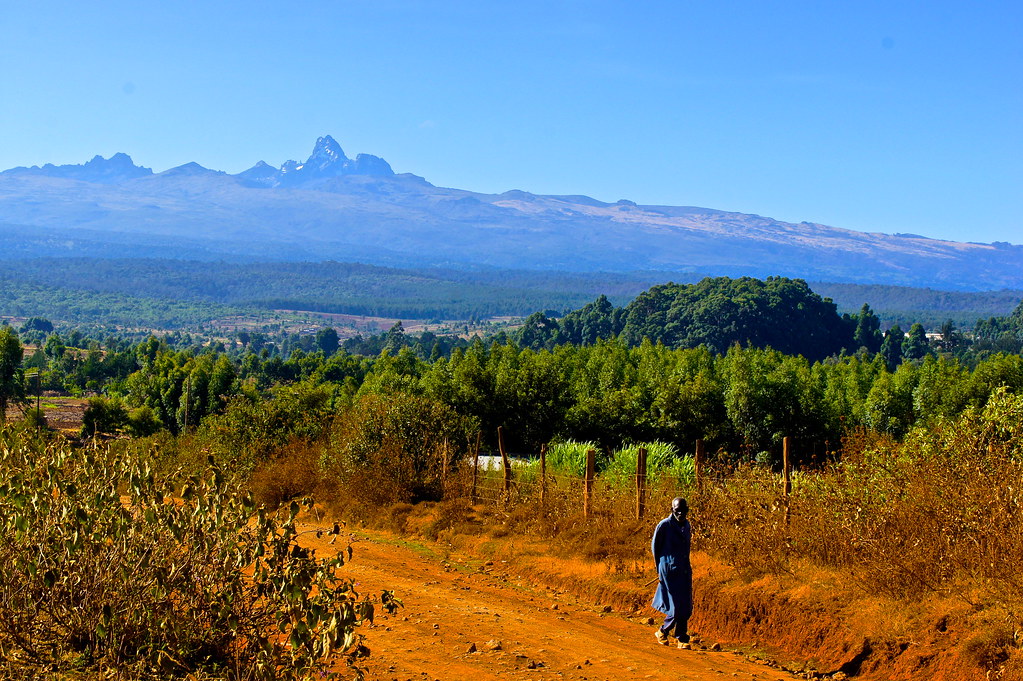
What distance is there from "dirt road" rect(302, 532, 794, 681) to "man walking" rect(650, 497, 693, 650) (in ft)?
0.90

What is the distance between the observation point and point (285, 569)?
5.49 meters

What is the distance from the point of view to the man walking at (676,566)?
28.5 feet

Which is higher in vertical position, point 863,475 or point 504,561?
point 863,475

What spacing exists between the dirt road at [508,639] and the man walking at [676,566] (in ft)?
0.90

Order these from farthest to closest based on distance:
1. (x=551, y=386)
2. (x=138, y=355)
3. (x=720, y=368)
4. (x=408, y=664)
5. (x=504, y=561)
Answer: (x=138, y=355), (x=720, y=368), (x=551, y=386), (x=504, y=561), (x=408, y=664)

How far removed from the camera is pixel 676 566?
344 inches

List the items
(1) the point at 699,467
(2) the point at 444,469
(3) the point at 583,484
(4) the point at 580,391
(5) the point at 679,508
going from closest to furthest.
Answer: (5) the point at 679,508
(1) the point at 699,467
(3) the point at 583,484
(2) the point at 444,469
(4) the point at 580,391

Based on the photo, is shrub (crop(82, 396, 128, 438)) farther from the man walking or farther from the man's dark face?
the man's dark face

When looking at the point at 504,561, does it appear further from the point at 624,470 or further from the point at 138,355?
the point at 138,355

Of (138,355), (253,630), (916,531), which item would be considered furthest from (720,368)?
(138,355)

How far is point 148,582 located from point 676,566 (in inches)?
193

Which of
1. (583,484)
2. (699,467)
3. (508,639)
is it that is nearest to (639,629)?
(508,639)

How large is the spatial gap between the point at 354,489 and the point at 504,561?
12.8ft

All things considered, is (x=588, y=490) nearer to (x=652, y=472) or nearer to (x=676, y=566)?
(x=652, y=472)
